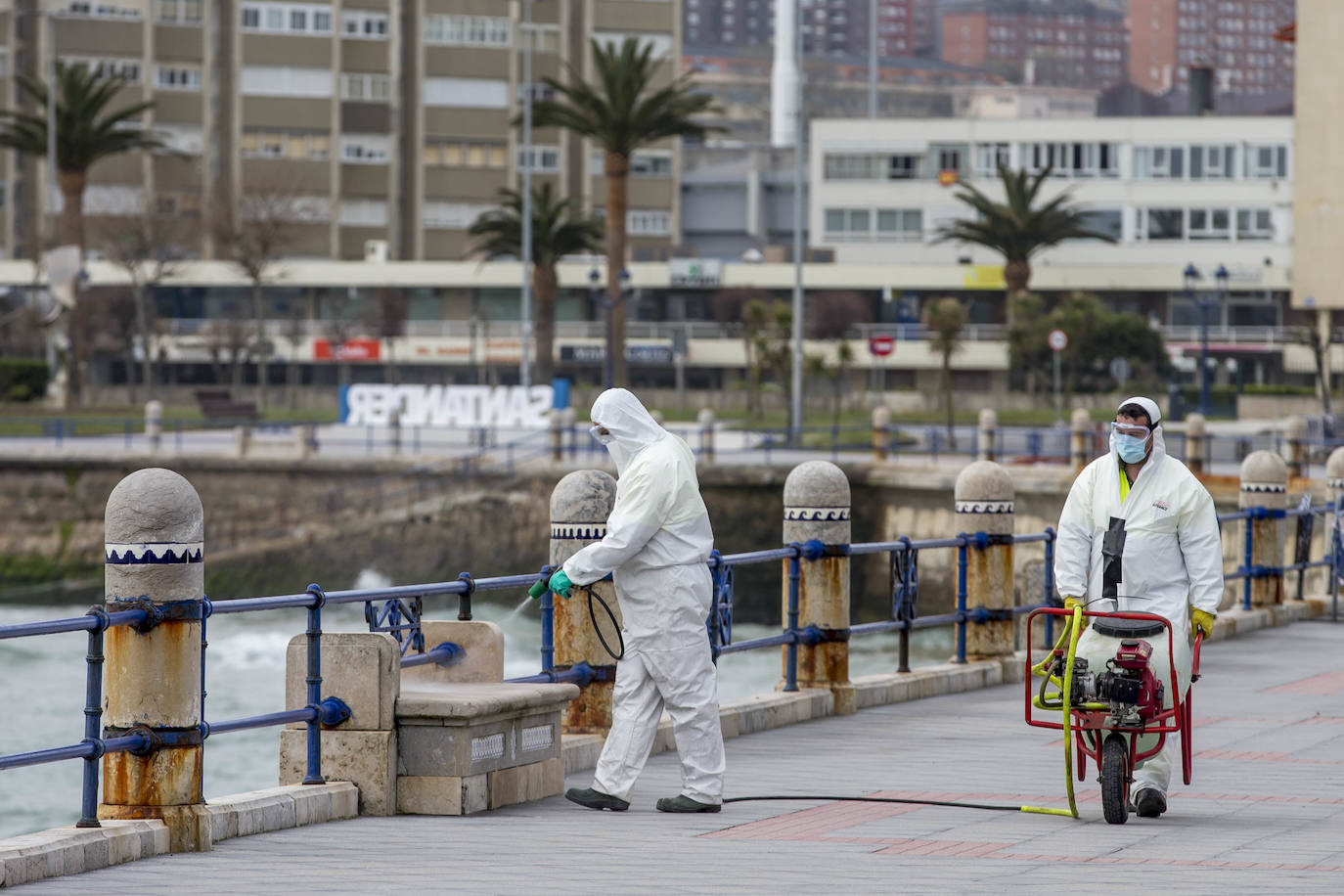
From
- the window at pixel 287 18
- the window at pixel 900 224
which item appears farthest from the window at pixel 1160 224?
A: the window at pixel 287 18

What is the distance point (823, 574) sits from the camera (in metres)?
12.1

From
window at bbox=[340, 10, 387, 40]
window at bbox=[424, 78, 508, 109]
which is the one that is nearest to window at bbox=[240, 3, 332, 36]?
window at bbox=[340, 10, 387, 40]

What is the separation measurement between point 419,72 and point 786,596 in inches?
3542

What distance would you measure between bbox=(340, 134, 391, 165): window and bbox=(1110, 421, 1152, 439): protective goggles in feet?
300

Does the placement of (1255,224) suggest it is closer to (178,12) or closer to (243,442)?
(178,12)

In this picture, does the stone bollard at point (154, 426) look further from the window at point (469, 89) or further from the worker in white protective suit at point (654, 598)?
the window at point (469, 89)

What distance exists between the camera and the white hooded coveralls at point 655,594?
8195 mm

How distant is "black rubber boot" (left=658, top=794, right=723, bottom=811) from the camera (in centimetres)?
845

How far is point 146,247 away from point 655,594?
67.1m

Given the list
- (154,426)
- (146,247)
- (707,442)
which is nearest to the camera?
(707,442)

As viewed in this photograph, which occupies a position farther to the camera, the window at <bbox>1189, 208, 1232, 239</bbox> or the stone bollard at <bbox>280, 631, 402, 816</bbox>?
the window at <bbox>1189, 208, 1232, 239</bbox>

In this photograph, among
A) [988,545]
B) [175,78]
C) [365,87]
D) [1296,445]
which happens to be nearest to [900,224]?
[365,87]

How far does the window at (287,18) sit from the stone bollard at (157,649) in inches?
3641

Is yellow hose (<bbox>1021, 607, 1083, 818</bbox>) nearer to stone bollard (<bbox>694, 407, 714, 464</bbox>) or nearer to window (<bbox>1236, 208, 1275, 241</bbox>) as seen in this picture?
stone bollard (<bbox>694, 407, 714, 464</bbox>)
